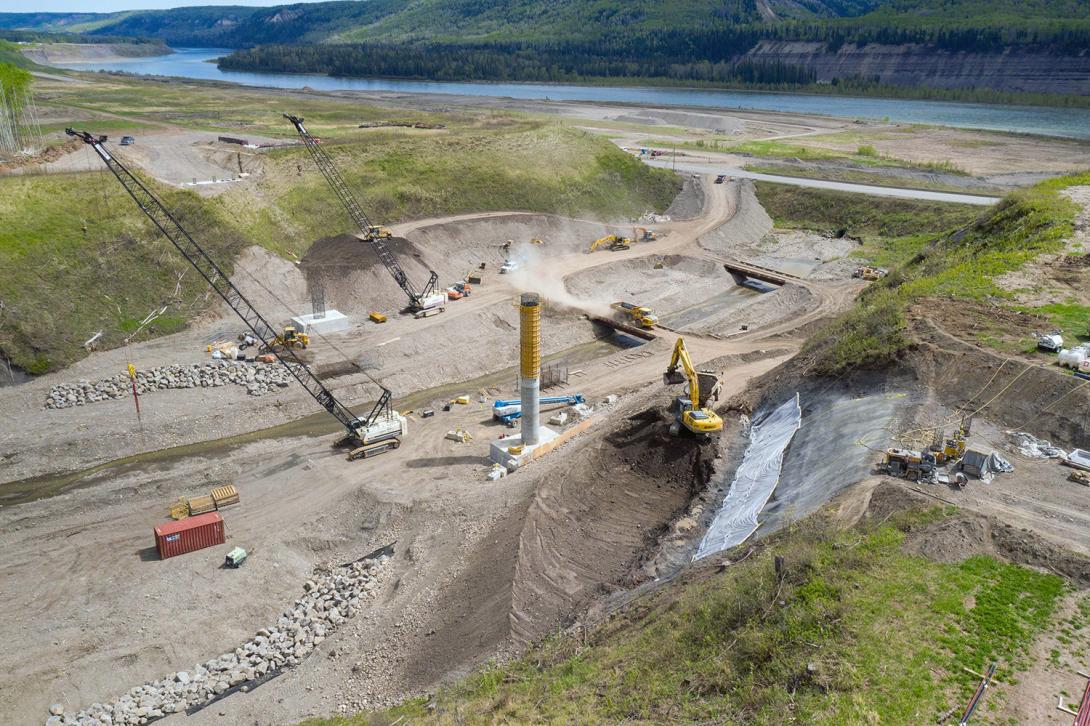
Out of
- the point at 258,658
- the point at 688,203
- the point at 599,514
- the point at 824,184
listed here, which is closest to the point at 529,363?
Answer: the point at 599,514

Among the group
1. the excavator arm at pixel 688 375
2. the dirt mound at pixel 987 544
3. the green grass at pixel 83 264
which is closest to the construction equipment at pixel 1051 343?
the dirt mound at pixel 987 544

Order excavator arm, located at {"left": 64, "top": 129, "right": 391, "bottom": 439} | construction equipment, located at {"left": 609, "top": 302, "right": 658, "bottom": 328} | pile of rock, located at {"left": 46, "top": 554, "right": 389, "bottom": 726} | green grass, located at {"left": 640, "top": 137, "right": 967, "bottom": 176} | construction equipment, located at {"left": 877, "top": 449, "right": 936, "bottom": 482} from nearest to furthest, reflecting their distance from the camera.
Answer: pile of rock, located at {"left": 46, "top": 554, "right": 389, "bottom": 726} → construction equipment, located at {"left": 877, "top": 449, "right": 936, "bottom": 482} → excavator arm, located at {"left": 64, "top": 129, "right": 391, "bottom": 439} → construction equipment, located at {"left": 609, "top": 302, "right": 658, "bottom": 328} → green grass, located at {"left": 640, "top": 137, "right": 967, "bottom": 176}

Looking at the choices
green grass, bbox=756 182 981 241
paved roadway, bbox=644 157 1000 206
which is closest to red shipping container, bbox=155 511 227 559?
green grass, bbox=756 182 981 241

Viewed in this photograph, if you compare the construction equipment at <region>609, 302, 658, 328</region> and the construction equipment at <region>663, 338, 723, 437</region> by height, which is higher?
the construction equipment at <region>663, 338, 723, 437</region>

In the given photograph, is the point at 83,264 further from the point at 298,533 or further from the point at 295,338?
the point at 298,533

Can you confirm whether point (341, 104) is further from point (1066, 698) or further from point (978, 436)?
point (1066, 698)

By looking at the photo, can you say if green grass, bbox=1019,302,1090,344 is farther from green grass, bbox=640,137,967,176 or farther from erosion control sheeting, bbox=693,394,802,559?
green grass, bbox=640,137,967,176
